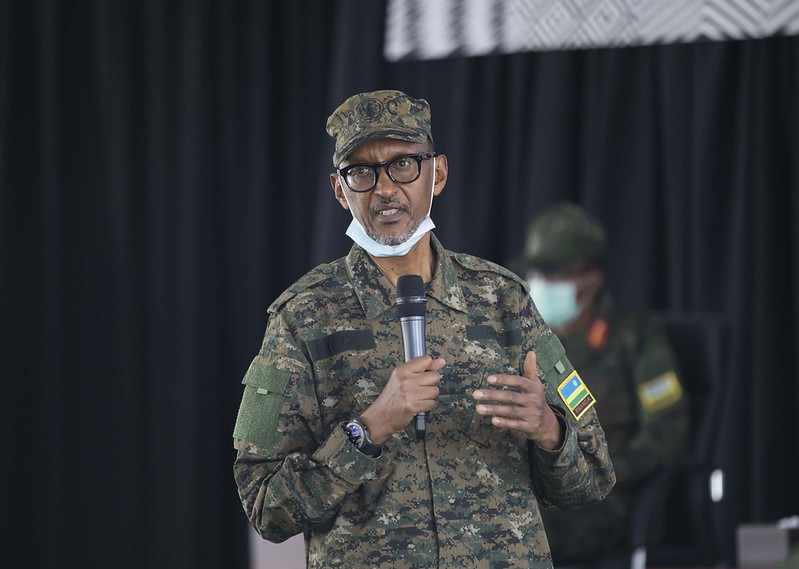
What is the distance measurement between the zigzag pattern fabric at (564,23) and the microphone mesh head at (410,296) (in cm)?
286

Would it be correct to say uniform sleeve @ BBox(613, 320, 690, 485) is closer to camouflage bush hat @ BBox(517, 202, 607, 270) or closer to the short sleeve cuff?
camouflage bush hat @ BBox(517, 202, 607, 270)

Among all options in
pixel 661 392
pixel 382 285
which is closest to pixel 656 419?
pixel 661 392

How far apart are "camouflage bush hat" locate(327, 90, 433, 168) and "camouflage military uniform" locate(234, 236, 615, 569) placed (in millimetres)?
199

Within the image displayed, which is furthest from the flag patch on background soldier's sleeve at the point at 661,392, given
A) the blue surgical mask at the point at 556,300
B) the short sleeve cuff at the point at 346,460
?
the short sleeve cuff at the point at 346,460

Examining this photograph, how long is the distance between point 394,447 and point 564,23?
9.81 feet

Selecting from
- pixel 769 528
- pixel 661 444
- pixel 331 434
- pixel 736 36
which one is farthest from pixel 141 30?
pixel 331 434

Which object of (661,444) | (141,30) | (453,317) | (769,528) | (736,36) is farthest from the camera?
(141,30)

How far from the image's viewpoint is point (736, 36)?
4172 mm

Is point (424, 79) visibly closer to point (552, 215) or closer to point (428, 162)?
point (552, 215)

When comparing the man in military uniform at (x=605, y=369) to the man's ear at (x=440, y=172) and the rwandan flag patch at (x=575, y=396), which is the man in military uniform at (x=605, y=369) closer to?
the rwandan flag patch at (x=575, y=396)

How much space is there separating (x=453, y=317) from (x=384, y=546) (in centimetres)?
34

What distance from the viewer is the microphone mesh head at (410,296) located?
1.62 m

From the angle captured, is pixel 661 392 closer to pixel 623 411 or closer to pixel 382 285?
pixel 623 411

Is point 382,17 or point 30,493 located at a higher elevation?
point 382,17
